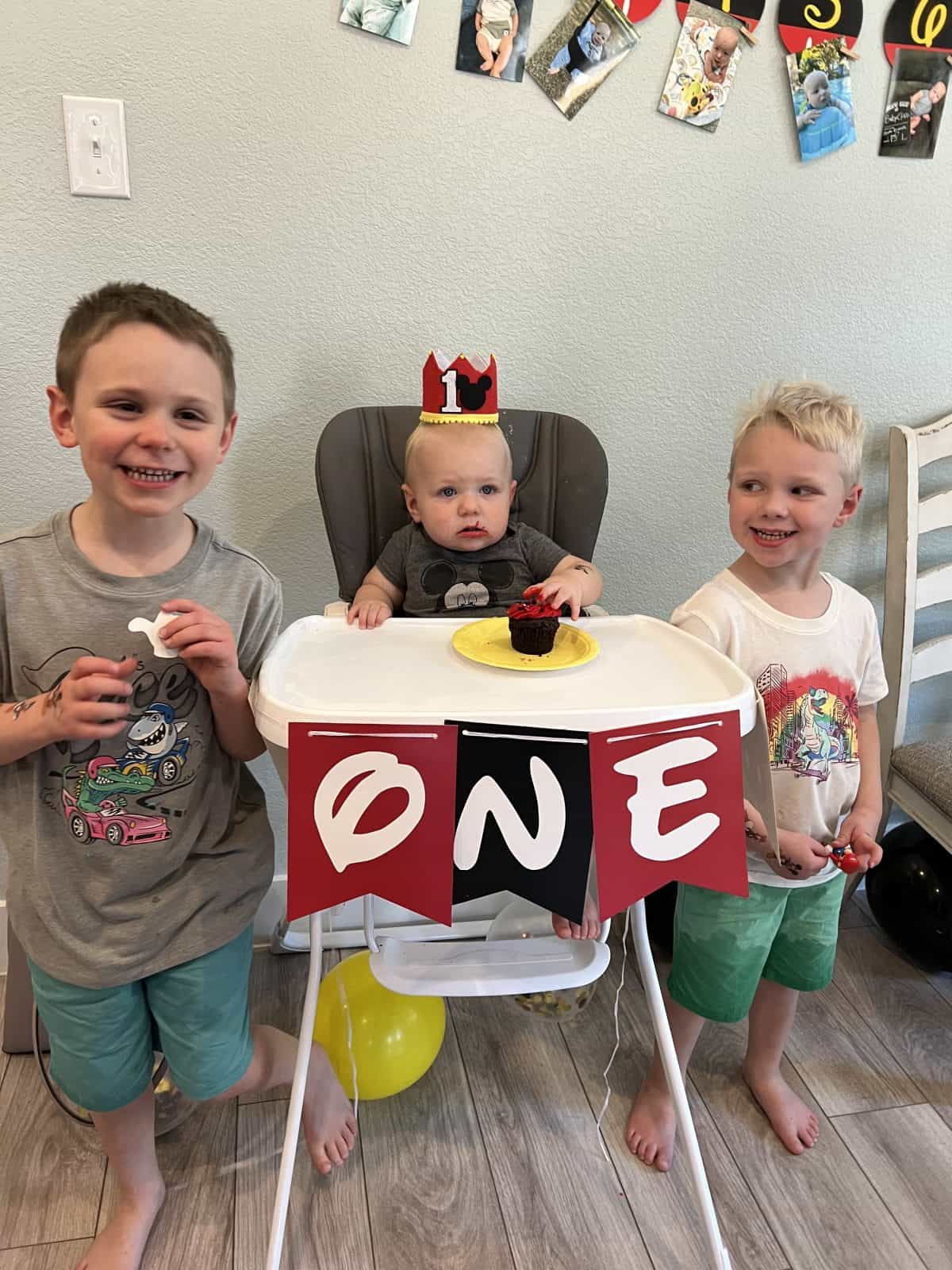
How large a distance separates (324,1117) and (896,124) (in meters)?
1.77

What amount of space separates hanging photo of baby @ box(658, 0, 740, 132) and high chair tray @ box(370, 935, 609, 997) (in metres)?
1.23

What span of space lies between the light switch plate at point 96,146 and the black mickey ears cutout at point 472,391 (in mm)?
559

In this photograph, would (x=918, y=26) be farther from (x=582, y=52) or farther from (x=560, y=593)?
Result: (x=560, y=593)

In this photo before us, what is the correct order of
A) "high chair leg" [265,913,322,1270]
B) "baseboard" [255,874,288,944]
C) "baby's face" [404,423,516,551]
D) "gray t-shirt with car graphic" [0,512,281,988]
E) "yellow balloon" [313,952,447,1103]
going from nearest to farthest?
1. "gray t-shirt with car graphic" [0,512,281,988]
2. "high chair leg" [265,913,322,1270]
3. "baby's face" [404,423,516,551]
4. "yellow balloon" [313,952,447,1103]
5. "baseboard" [255,874,288,944]

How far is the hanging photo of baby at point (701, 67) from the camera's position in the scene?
123cm

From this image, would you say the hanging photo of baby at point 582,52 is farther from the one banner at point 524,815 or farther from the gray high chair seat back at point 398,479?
the one banner at point 524,815

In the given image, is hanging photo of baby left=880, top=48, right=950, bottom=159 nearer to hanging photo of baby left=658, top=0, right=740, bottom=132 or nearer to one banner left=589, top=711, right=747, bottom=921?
hanging photo of baby left=658, top=0, right=740, bottom=132

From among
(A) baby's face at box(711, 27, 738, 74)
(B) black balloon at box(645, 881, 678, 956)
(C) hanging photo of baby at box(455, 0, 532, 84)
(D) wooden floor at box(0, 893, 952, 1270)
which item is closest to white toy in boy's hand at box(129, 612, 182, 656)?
(D) wooden floor at box(0, 893, 952, 1270)

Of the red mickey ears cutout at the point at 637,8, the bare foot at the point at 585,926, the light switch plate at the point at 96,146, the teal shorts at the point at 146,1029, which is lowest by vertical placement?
the teal shorts at the point at 146,1029


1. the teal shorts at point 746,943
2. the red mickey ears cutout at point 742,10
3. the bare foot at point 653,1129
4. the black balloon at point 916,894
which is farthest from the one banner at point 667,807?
the red mickey ears cutout at point 742,10

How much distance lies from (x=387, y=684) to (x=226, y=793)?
29 centimetres

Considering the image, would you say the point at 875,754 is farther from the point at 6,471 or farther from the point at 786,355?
the point at 6,471

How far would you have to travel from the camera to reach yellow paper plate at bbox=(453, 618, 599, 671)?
88cm

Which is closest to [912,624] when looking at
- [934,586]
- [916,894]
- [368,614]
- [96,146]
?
[934,586]
